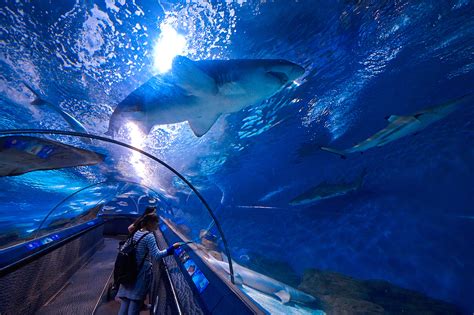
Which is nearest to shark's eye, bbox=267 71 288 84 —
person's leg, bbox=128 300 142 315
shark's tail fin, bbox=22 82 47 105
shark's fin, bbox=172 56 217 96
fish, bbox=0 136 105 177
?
shark's fin, bbox=172 56 217 96

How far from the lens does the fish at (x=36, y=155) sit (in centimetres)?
233

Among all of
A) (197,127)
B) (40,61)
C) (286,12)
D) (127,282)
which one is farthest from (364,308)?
(40,61)

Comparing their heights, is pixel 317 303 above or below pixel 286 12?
below

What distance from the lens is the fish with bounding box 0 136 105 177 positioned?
233 centimetres

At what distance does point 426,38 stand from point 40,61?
11174 mm

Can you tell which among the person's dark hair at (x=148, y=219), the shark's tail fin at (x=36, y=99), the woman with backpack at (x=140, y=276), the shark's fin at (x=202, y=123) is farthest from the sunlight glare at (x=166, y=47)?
the shark's tail fin at (x=36, y=99)

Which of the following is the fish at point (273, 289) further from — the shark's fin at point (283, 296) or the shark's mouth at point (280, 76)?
the shark's mouth at point (280, 76)

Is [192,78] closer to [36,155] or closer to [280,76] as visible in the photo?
[280,76]

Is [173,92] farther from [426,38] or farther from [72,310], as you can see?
[426,38]

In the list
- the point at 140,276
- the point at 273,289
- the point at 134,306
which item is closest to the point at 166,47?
the point at 140,276

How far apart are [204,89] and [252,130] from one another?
6.24 m

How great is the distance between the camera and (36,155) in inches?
106

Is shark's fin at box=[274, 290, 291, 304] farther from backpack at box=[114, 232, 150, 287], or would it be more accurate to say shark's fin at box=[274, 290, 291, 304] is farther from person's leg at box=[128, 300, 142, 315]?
backpack at box=[114, 232, 150, 287]

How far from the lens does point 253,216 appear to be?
70.5 ft
